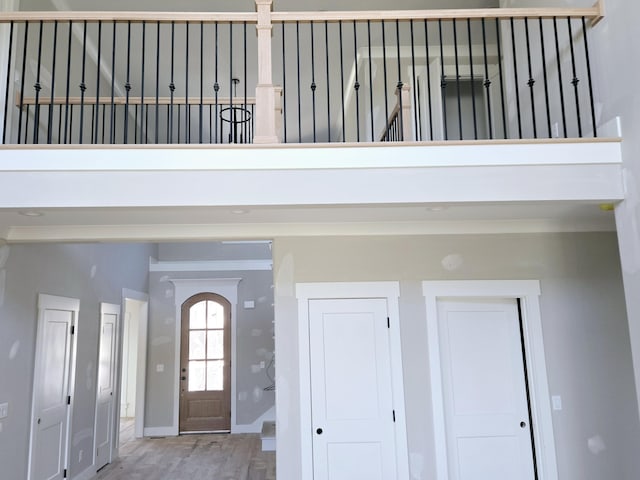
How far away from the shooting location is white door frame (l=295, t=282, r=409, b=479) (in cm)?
389

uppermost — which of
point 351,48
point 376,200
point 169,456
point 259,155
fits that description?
point 351,48

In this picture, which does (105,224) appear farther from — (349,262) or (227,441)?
(227,441)

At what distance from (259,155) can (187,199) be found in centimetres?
49

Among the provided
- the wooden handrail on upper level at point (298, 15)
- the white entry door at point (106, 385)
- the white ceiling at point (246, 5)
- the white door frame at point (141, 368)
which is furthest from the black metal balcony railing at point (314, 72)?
the white door frame at point (141, 368)

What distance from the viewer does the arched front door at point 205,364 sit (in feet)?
27.1

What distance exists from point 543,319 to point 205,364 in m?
5.86

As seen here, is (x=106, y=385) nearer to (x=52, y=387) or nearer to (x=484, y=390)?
(x=52, y=387)

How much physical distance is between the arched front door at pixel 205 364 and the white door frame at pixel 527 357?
5122 mm

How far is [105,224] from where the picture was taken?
402 cm

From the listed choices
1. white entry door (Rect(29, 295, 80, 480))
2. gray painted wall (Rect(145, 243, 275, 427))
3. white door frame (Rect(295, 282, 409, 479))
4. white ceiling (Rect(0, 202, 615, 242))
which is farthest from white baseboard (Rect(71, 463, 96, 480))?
white door frame (Rect(295, 282, 409, 479))

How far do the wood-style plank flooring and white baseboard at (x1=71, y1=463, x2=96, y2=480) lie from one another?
0.09m

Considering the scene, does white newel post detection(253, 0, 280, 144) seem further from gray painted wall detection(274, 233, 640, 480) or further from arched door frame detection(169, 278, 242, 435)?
arched door frame detection(169, 278, 242, 435)

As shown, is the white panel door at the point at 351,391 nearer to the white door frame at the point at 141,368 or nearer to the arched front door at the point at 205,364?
the white door frame at the point at 141,368

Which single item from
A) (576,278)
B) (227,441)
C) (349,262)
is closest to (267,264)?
(227,441)
